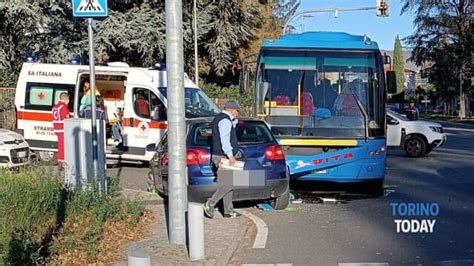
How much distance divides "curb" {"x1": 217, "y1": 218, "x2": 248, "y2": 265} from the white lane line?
0.18 m

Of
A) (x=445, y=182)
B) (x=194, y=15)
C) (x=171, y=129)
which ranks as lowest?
(x=445, y=182)

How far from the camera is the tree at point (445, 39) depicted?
211 ft

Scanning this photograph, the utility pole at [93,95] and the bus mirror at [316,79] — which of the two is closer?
the utility pole at [93,95]

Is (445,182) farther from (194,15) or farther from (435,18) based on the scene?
(435,18)

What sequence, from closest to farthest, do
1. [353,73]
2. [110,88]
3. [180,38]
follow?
[180,38]
[353,73]
[110,88]

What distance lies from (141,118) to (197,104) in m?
1.61

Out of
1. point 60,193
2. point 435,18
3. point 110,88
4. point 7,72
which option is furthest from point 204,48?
point 435,18

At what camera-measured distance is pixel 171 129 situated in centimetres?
777

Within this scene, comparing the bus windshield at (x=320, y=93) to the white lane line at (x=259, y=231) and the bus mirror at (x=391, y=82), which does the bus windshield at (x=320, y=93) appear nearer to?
the bus mirror at (x=391, y=82)

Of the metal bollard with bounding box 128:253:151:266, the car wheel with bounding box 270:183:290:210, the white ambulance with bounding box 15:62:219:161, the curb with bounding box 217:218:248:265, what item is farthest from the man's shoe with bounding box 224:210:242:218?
the white ambulance with bounding box 15:62:219:161

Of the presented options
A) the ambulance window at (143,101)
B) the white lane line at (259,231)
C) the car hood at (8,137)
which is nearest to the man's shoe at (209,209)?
the white lane line at (259,231)

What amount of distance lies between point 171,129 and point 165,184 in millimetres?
3514

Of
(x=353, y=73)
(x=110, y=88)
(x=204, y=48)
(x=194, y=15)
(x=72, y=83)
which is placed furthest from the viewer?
(x=204, y=48)

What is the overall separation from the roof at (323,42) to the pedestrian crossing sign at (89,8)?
15.4ft
